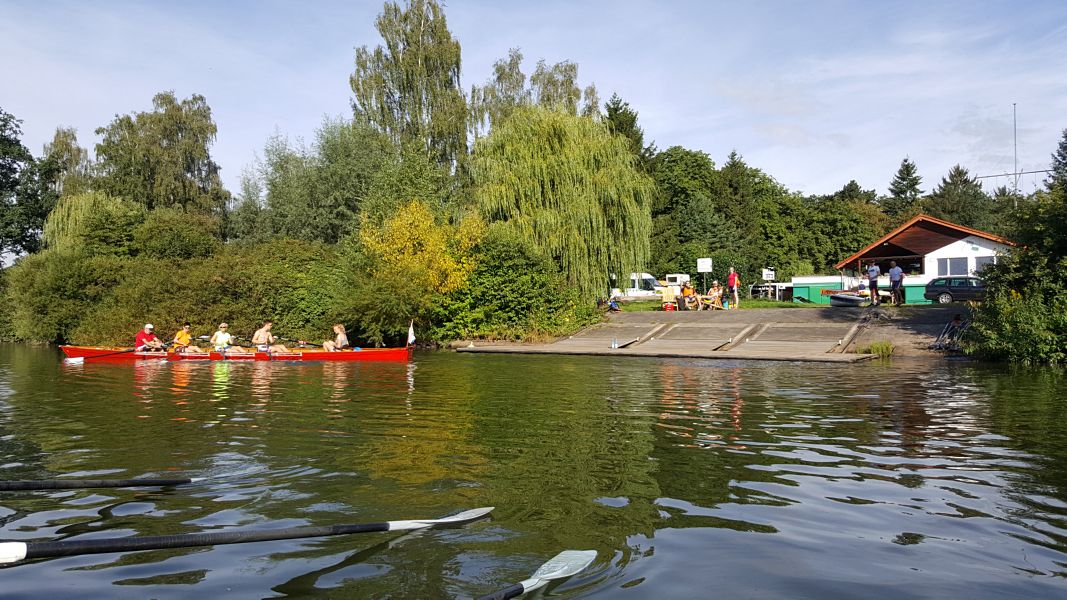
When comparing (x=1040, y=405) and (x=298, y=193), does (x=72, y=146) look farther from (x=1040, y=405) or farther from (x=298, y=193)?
(x=1040, y=405)

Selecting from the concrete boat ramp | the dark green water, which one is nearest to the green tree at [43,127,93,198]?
the concrete boat ramp

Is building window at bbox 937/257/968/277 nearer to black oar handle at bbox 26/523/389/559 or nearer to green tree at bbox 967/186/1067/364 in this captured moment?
green tree at bbox 967/186/1067/364

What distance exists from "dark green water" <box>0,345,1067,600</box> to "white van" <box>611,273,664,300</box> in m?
34.7

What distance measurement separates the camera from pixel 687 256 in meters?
61.2

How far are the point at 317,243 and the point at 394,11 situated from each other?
18097 mm

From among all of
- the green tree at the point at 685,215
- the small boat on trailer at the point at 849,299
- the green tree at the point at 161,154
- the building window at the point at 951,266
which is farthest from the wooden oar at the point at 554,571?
the green tree at the point at 161,154

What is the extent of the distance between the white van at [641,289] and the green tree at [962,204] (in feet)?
162

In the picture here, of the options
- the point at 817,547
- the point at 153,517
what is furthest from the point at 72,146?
the point at 817,547

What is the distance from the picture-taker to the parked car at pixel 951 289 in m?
38.5

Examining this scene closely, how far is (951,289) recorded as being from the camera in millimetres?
39188

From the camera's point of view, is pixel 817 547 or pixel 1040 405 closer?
pixel 817 547

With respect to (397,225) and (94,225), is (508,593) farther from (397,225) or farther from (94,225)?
(94,225)

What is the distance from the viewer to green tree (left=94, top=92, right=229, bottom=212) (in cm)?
5562

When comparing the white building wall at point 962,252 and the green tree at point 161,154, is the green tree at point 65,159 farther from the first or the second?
the white building wall at point 962,252
